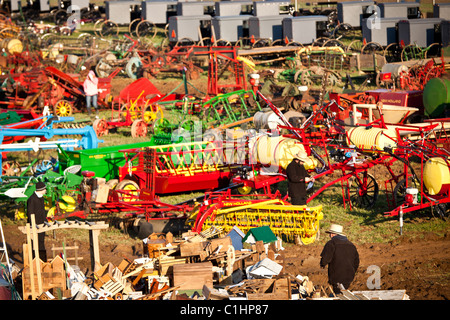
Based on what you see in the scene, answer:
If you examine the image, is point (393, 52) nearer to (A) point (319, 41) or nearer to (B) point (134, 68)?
(A) point (319, 41)

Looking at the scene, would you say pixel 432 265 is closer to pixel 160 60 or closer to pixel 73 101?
pixel 73 101

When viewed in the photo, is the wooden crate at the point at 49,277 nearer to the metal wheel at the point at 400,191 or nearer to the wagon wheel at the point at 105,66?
the metal wheel at the point at 400,191

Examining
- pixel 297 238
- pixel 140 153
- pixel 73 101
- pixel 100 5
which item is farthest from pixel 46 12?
pixel 297 238

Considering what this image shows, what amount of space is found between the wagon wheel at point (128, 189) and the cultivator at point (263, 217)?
195 cm

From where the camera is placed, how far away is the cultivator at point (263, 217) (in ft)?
40.9

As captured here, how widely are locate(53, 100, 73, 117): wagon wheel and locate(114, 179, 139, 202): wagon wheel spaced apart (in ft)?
29.7

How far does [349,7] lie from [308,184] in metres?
22.5

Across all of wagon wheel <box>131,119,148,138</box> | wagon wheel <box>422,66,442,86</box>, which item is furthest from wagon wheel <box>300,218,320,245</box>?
wagon wheel <box>422,66,442,86</box>

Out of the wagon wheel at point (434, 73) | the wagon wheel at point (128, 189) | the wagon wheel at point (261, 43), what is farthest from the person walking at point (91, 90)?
the wagon wheel at point (261, 43)

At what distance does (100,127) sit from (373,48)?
1462 centimetres

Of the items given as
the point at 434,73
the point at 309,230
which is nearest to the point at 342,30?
the point at 434,73

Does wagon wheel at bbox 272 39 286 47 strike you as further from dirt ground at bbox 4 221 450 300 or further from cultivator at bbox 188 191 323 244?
dirt ground at bbox 4 221 450 300

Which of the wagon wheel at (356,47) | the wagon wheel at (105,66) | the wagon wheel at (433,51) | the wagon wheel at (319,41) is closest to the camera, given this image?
the wagon wheel at (105,66)

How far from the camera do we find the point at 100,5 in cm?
4628
